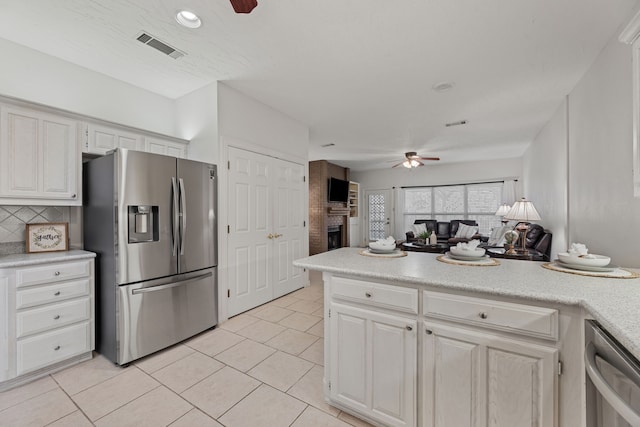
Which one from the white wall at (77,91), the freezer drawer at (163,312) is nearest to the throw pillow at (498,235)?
the freezer drawer at (163,312)

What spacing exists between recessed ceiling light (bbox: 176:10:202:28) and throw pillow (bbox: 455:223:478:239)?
685 cm

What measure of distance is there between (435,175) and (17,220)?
842cm

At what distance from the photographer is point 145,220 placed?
89.8 inches

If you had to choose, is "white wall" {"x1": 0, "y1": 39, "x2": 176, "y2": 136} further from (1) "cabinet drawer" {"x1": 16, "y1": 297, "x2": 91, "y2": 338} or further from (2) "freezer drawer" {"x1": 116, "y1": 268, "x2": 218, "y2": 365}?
(2) "freezer drawer" {"x1": 116, "y1": 268, "x2": 218, "y2": 365}

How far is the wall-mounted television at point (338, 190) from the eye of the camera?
23.7 ft

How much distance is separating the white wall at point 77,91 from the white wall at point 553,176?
5074 mm

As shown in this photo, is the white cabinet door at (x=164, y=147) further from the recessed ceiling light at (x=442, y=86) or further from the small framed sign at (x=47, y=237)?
the recessed ceiling light at (x=442, y=86)

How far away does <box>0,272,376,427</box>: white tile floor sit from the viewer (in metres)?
1.58

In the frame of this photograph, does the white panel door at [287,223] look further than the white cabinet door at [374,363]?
Yes

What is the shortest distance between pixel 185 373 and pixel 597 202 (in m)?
3.90

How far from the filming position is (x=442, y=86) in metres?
3.05

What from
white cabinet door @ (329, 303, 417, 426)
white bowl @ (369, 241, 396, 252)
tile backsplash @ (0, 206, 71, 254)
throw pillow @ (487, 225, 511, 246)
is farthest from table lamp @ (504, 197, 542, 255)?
tile backsplash @ (0, 206, 71, 254)

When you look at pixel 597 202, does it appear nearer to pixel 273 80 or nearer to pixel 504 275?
Answer: pixel 504 275

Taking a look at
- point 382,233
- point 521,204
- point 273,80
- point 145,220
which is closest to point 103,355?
point 145,220
